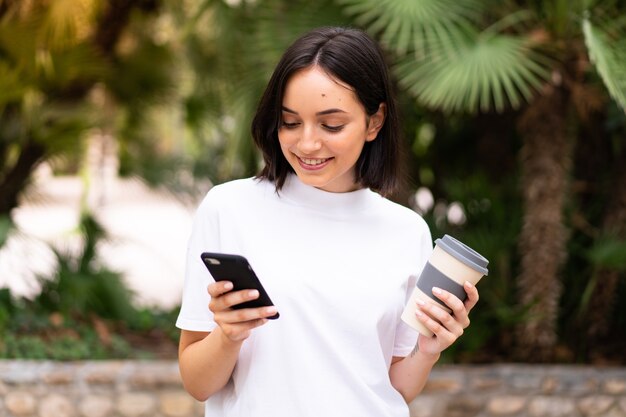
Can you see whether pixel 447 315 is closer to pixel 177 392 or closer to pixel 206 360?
pixel 206 360

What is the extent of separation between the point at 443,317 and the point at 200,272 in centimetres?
42

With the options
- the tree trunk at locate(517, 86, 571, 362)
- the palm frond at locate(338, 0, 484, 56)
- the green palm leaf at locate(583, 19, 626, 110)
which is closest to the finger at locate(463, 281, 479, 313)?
the green palm leaf at locate(583, 19, 626, 110)

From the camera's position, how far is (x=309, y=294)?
1.72m

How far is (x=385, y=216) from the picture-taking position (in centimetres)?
187

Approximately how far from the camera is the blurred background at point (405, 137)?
4.89 metres

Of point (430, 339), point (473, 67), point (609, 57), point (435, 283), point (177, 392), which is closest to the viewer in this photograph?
point (435, 283)

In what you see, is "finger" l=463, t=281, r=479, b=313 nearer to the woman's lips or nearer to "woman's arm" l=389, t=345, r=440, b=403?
"woman's arm" l=389, t=345, r=440, b=403

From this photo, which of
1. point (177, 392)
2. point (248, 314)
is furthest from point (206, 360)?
point (177, 392)

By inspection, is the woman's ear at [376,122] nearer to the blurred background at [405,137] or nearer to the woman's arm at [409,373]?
the woman's arm at [409,373]

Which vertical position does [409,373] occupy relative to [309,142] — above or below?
below

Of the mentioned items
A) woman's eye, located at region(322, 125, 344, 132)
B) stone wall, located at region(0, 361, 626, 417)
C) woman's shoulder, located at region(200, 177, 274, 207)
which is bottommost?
stone wall, located at region(0, 361, 626, 417)

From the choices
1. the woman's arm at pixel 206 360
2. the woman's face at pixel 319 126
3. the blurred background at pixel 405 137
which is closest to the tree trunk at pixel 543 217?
the blurred background at pixel 405 137

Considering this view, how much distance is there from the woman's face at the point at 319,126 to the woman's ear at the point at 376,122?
6 cm

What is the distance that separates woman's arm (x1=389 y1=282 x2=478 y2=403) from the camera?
167 centimetres
